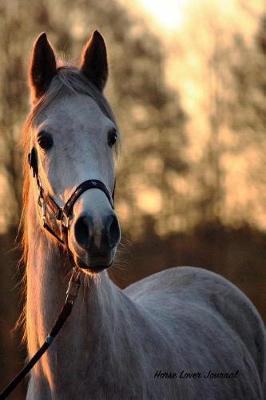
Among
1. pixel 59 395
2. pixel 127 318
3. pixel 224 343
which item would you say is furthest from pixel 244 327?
pixel 59 395

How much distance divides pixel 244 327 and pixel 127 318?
7.24ft

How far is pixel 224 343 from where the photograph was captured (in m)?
6.45

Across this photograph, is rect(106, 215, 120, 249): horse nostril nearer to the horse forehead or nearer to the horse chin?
the horse chin

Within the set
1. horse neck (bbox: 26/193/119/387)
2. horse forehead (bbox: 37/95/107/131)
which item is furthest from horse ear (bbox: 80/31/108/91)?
horse neck (bbox: 26/193/119/387)

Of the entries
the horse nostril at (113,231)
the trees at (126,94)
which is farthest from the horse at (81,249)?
the trees at (126,94)

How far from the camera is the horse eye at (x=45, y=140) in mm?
4625

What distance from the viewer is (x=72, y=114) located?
183 inches

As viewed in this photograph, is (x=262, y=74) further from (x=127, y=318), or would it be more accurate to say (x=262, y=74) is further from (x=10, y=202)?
(x=127, y=318)

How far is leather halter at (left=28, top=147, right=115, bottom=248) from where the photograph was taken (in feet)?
14.2

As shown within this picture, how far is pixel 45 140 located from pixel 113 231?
72 centimetres

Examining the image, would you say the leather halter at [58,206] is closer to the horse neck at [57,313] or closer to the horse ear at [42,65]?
the horse neck at [57,313]

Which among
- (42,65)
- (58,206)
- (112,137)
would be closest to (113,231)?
(58,206)

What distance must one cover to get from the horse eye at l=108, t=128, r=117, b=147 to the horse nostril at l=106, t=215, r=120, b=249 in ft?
2.06

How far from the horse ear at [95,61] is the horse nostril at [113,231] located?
1112mm
